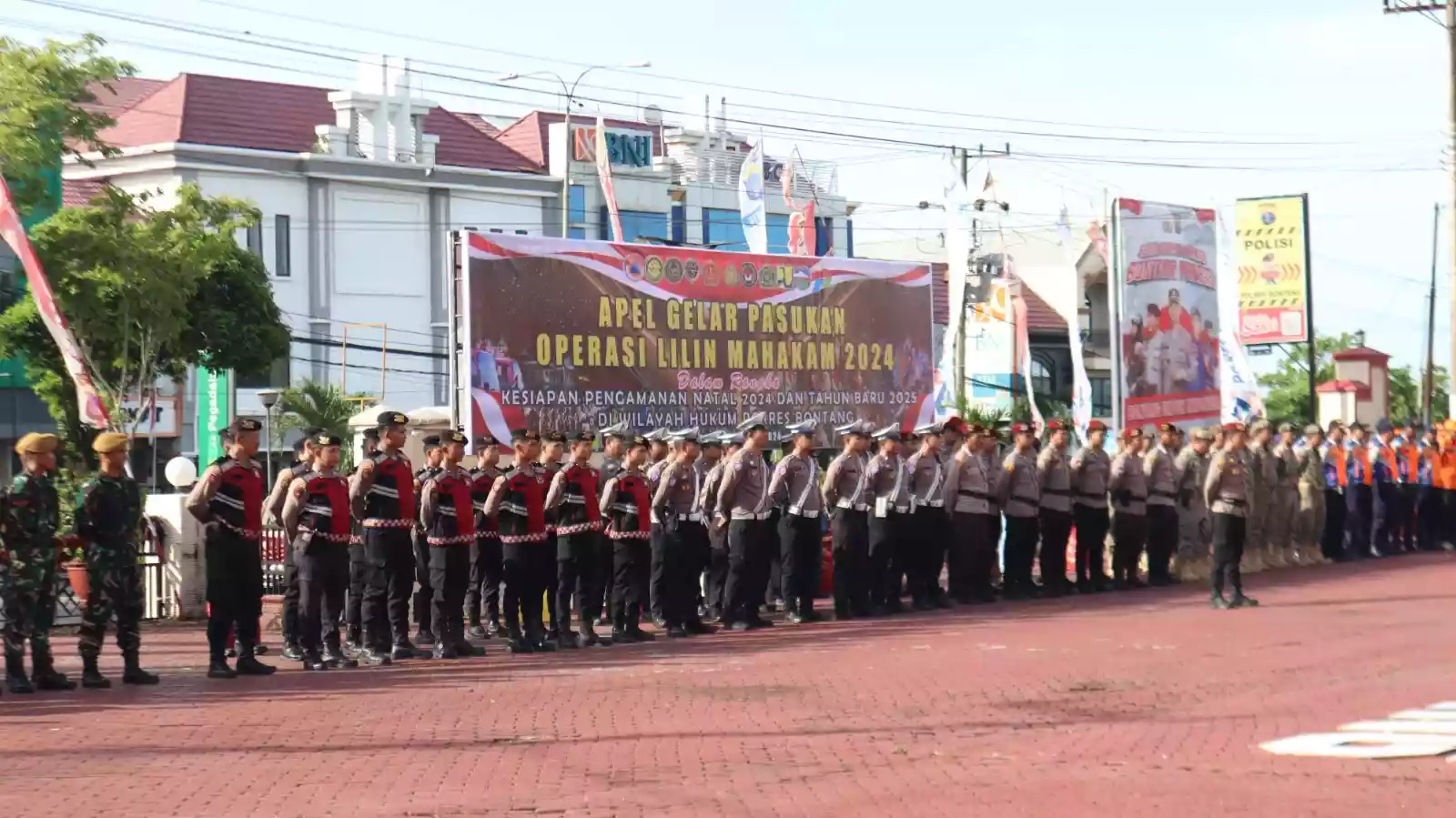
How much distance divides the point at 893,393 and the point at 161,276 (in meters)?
9.29

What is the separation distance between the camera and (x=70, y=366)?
19234 millimetres

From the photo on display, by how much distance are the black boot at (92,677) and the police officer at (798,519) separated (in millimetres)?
6792

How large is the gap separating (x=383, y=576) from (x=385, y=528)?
395 millimetres

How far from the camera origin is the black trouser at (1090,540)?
74.4ft

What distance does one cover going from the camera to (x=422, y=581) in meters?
16.7

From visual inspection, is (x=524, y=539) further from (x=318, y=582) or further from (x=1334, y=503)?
(x=1334, y=503)

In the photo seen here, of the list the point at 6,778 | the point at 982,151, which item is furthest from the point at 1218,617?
the point at 982,151

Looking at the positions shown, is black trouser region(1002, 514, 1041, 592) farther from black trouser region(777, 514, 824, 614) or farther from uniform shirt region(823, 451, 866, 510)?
black trouser region(777, 514, 824, 614)

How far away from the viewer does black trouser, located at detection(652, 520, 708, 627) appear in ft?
59.8

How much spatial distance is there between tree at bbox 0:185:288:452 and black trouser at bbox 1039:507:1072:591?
11.2m

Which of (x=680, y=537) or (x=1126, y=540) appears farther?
(x=1126, y=540)

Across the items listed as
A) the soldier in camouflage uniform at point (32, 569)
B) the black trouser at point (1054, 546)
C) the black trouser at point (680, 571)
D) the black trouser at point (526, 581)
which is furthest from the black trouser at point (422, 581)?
the black trouser at point (1054, 546)

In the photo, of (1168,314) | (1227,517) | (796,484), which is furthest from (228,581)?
(1168,314)

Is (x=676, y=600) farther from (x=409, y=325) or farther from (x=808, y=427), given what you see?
(x=409, y=325)
